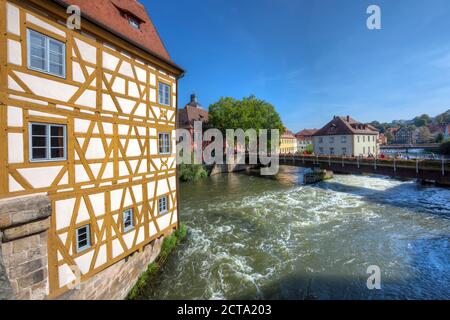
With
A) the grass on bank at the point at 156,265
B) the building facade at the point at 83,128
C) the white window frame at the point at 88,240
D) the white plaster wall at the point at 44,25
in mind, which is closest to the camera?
the building facade at the point at 83,128

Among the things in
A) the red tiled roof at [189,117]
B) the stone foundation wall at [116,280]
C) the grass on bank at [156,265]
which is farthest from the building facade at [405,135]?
the stone foundation wall at [116,280]

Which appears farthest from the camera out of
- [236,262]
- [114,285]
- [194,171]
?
[194,171]

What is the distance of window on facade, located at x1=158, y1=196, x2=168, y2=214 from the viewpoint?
9503 millimetres

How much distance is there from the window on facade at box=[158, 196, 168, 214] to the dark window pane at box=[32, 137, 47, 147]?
4713mm

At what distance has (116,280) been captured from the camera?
7.18 metres

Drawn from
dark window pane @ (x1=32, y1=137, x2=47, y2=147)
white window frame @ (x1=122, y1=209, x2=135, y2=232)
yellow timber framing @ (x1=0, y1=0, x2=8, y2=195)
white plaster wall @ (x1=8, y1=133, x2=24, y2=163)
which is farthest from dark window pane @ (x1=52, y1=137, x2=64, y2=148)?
white window frame @ (x1=122, y1=209, x2=135, y2=232)

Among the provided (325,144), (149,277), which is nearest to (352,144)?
(325,144)

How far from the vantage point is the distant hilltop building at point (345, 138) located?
1673 inches

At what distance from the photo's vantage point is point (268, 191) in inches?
927

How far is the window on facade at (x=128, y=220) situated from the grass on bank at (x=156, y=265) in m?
1.97

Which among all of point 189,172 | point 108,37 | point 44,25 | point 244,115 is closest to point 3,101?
point 44,25

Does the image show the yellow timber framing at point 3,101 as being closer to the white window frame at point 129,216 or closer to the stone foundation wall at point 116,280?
the stone foundation wall at point 116,280

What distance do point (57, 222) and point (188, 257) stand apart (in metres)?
5.66

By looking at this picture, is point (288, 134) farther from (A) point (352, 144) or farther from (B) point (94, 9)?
(B) point (94, 9)
